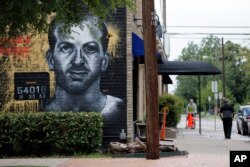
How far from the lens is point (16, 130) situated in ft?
51.6

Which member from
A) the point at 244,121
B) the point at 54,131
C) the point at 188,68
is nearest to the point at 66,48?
the point at 54,131

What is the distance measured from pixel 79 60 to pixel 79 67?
0.72ft

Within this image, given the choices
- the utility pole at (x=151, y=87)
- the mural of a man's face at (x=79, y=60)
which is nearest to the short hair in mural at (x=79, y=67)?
the mural of a man's face at (x=79, y=60)

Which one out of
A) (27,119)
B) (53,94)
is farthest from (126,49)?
(27,119)

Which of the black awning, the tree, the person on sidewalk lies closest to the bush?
the person on sidewalk

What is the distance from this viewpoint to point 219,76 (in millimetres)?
102375

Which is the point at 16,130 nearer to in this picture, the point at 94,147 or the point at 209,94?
the point at 94,147

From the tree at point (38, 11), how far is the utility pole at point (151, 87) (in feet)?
4.03

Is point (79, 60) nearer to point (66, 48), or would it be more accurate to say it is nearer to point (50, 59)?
point (66, 48)

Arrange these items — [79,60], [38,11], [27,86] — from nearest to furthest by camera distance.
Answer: [38,11] → [79,60] → [27,86]

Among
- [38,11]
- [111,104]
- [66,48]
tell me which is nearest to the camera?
[38,11]

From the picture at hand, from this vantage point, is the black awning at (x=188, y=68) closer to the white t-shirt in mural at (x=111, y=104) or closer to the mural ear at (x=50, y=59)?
the white t-shirt in mural at (x=111, y=104)

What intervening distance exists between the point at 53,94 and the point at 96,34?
2340 mm

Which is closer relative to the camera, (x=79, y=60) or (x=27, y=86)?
(x=79, y=60)
